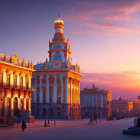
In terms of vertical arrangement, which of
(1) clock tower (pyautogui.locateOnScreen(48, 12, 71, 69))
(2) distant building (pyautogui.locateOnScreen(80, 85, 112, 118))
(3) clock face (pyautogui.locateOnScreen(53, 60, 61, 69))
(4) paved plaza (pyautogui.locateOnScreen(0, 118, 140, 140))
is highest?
(1) clock tower (pyautogui.locateOnScreen(48, 12, 71, 69))

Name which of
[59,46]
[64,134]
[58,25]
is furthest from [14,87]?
[58,25]

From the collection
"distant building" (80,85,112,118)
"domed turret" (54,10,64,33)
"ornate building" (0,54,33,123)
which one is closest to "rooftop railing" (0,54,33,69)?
"ornate building" (0,54,33,123)

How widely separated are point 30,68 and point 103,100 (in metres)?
76.1

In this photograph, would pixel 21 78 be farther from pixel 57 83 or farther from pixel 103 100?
pixel 103 100

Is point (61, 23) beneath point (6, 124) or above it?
above

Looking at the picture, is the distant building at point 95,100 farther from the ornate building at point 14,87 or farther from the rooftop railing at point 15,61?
the ornate building at point 14,87

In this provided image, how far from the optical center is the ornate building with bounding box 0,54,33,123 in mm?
58844

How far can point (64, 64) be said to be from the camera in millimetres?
89312

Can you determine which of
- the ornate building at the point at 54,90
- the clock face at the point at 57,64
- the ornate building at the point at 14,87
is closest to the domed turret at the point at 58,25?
the ornate building at the point at 54,90

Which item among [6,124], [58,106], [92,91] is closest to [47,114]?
[58,106]

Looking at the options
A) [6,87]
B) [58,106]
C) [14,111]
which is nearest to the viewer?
[6,87]

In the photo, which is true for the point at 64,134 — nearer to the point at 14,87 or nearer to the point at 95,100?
the point at 14,87

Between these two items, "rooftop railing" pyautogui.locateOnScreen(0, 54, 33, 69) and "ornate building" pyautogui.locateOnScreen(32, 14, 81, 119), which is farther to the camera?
"ornate building" pyautogui.locateOnScreen(32, 14, 81, 119)

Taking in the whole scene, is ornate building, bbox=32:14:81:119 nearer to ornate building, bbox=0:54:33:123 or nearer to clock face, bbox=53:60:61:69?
clock face, bbox=53:60:61:69
